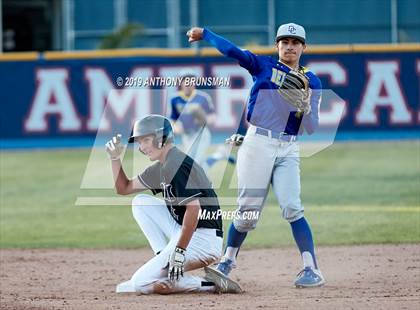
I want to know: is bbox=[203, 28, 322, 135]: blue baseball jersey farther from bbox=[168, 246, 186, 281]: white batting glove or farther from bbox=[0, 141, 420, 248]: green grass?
bbox=[0, 141, 420, 248]: green grass

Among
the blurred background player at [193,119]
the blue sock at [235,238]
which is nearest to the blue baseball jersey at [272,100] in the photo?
the blue sock at [235,238]

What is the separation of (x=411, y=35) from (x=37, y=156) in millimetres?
11677

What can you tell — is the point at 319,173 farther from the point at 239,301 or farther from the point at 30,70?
the point at 239,301

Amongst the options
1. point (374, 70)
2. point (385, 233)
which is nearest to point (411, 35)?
point (374, 70)

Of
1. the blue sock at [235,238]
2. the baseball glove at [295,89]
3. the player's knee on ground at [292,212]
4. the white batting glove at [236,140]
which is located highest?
the baseball glove at [295,89]

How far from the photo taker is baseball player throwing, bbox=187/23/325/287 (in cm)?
847

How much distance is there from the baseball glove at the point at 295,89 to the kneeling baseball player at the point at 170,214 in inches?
40.8

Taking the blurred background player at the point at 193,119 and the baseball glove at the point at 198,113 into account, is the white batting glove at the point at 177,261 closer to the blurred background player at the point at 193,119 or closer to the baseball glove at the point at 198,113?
the blurred background player at the point at 193,119

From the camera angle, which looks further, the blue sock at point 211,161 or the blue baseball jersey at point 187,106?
the blue sock at point 211,161

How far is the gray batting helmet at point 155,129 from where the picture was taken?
26.2ft

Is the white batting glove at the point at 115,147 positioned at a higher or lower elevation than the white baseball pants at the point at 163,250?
higher

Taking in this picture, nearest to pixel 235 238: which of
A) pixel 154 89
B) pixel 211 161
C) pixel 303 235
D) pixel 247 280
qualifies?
pixel 247 280

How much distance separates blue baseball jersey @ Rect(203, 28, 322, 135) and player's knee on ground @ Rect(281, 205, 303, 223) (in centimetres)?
64

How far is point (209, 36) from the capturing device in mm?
8219
